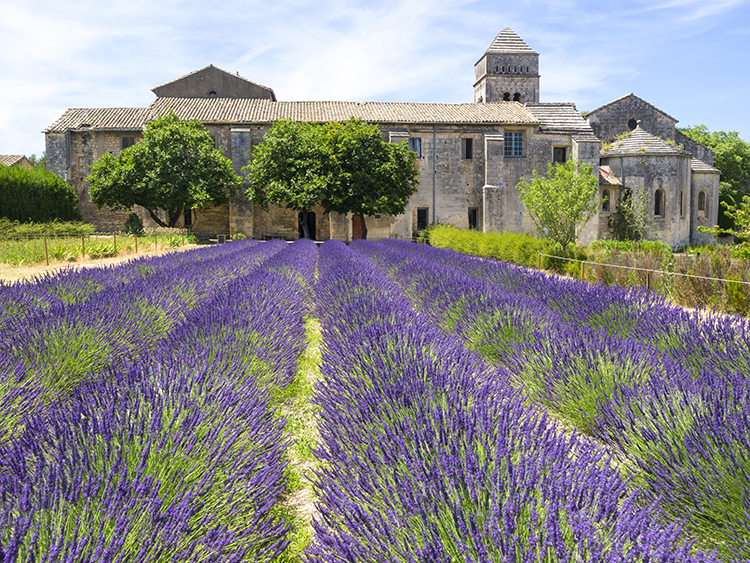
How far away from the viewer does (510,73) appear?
3225 centimetres

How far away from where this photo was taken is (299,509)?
208 centimetres

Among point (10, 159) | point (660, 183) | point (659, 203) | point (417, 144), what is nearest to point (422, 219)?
point (417, 144)

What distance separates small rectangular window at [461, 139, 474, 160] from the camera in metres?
24.4

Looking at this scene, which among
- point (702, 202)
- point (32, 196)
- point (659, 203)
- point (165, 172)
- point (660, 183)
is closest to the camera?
point (32, 196)

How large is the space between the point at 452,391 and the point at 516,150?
2465cm

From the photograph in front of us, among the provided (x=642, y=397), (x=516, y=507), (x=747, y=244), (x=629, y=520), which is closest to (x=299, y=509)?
(x=516, y=507)

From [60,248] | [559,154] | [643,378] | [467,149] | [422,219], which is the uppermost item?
[467,149]

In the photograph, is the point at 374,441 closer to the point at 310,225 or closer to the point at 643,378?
the point at 643,378

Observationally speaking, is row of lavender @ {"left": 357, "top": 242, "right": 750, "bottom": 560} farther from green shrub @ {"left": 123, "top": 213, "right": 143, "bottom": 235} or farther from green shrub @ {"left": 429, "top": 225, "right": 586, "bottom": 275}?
green shrub @ {"left": 123, "top": 213, "right": 143, "bottom": 235}

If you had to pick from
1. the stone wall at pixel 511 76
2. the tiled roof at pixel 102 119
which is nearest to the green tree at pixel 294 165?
the tiled roof at pixel 102 119

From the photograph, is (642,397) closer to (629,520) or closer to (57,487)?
(629,520)

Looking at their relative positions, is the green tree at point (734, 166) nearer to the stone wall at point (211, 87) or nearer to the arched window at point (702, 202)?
the arched window at point (702, 202)

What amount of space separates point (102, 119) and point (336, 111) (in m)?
12.0

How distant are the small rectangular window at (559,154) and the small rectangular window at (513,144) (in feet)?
5.78
